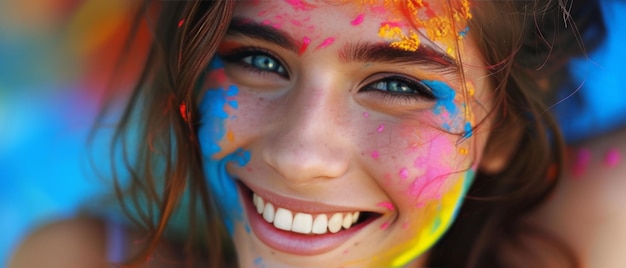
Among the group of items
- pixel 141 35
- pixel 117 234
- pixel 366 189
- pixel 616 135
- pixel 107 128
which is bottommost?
pixel 117 234

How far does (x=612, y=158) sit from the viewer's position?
143 centimetres

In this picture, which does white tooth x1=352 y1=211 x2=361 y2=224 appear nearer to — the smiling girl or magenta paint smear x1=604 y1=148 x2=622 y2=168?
the smiling girl

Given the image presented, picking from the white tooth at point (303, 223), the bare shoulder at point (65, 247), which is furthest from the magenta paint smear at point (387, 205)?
the bare shoulder at point (65, 247)

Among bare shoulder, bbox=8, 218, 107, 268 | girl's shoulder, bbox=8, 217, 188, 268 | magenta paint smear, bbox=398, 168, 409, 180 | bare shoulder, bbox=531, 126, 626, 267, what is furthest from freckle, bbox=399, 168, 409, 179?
bare shoulder, bbox=8, 218, 107, 268

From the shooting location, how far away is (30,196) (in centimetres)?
175

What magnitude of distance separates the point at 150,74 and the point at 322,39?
1.85ft

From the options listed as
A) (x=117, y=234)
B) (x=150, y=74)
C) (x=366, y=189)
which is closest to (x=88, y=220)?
(x=117, y=234)

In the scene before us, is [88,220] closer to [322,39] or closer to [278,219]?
[278,219]

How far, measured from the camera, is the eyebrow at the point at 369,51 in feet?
3.25

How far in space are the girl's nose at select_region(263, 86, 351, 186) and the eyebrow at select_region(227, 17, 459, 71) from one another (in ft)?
0.25

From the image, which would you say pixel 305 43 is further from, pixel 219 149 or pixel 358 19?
pixel 219 149

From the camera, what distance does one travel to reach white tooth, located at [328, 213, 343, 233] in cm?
113

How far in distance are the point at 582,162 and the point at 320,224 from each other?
0.68 m

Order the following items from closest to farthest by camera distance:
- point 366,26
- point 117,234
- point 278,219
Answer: point 366,26 < point 278,219 < point 117,234
